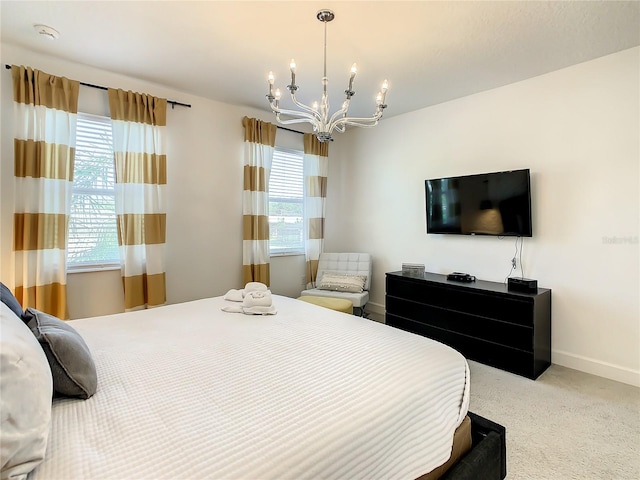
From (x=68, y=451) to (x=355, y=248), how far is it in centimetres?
406

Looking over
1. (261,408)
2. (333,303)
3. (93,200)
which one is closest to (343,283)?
(333,303)

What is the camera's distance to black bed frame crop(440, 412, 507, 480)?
1.25 meters

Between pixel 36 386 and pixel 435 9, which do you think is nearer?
pixel 36 386

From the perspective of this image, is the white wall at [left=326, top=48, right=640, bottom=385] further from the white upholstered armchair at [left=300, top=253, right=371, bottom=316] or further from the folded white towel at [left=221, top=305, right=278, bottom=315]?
the folded white towel at [left=221, top=305, right=278, bottom=315]

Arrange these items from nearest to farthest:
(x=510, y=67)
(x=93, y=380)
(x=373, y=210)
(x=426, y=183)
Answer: (x=93, y=380), (x=510, y=67), (x=426, y=183), (x=373, y=210)

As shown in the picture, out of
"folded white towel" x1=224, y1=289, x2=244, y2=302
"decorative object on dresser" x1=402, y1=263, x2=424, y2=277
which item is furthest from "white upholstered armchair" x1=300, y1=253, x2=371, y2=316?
"folded white towel" x1=224, y1=289, x2=244, y2=302

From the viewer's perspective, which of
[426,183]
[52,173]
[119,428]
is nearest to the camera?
[119,428]

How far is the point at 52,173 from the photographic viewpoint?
8.59 feet

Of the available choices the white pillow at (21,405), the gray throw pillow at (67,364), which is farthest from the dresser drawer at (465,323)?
the white pillow at (21,405)

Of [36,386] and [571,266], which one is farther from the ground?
[571,266]

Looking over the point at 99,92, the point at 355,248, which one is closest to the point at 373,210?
the point at 355,248

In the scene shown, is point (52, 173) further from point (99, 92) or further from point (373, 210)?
point (373, 210)

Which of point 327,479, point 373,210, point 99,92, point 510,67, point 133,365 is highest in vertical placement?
point 510,67

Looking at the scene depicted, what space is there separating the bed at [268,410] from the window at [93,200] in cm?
139
